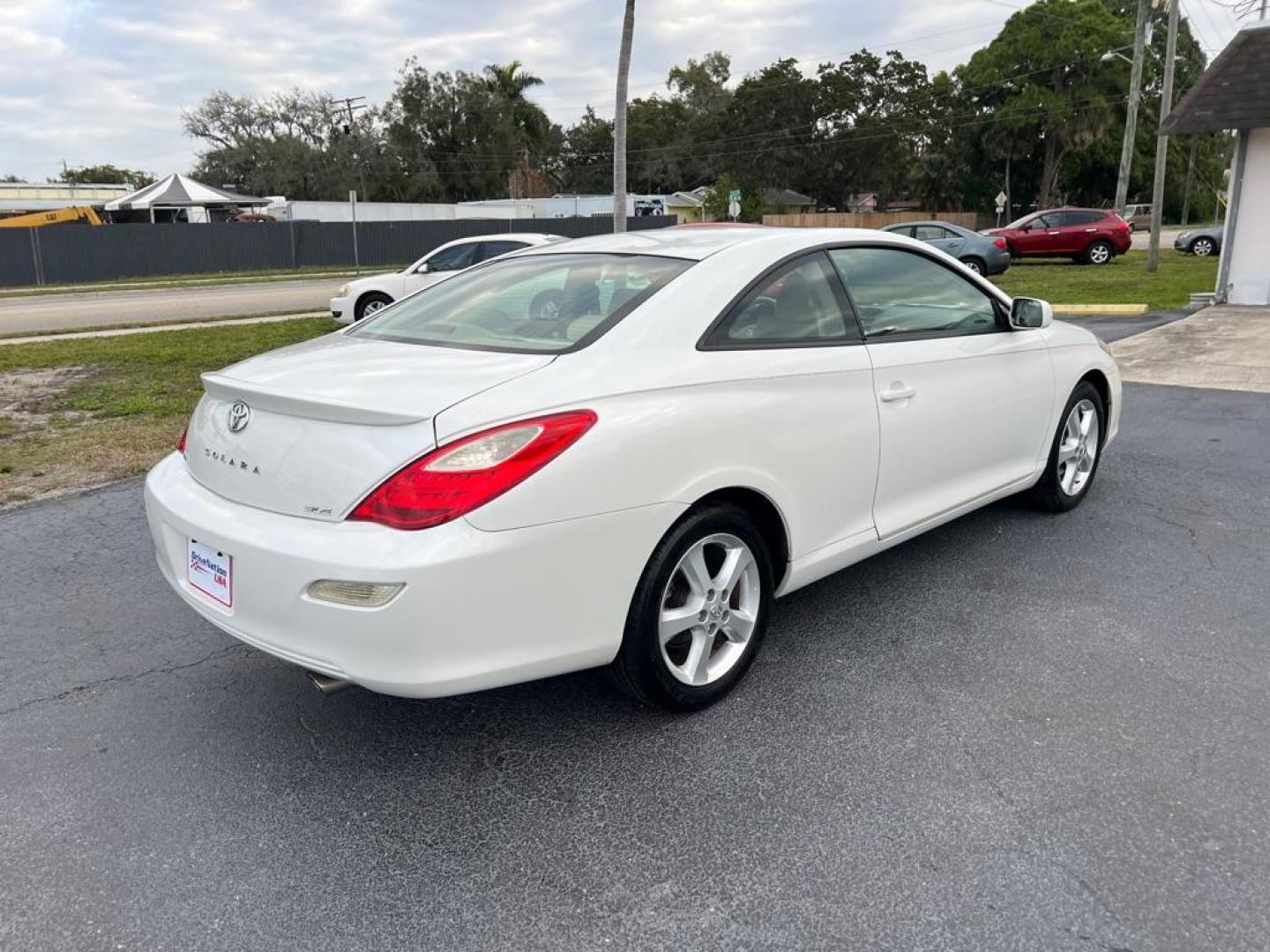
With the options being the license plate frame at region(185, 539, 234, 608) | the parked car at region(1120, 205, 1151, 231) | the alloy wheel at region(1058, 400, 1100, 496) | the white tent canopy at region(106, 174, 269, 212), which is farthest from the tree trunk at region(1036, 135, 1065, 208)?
the license plate frame at region(185, 539, 234, 608)

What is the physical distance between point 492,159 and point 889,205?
87.7ft

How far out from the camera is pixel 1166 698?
3.21 metres

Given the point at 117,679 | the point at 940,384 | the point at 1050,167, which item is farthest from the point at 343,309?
the point at 1050,167

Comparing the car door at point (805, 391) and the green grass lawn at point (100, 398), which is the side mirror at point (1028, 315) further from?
the green grass lawn at point (100, 398)

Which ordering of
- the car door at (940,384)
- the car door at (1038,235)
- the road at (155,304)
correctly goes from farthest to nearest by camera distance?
the car door at (1038,235) → the road at (155,304) → the car door at (940,384)

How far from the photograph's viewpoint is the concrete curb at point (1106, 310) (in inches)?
563

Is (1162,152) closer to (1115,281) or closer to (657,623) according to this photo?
(1115,281)

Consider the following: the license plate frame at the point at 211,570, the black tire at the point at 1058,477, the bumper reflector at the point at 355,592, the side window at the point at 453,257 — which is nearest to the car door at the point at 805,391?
the bumper reflector at the point at 355,592

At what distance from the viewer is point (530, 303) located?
3.53 meters

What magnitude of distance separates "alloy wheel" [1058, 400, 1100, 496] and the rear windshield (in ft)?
8.81

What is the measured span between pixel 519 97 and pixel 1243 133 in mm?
55456

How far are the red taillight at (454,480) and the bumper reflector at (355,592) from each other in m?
0.16

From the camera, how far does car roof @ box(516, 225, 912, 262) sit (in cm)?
353

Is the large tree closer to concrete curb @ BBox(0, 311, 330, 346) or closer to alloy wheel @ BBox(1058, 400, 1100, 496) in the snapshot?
concrete curb @ BBox(0, 311, 330, 346)
